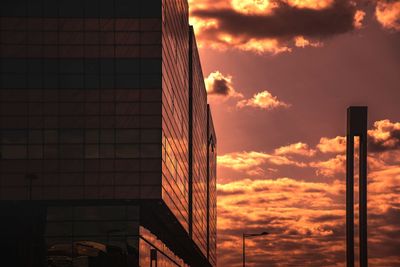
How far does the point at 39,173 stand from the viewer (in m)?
91.6

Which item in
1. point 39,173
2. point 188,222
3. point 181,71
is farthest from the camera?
point 188,222

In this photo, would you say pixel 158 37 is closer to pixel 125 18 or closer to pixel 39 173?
pixel 125 18

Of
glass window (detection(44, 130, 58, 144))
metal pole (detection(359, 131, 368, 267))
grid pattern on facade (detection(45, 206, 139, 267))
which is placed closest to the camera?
glass window (detection(44, 130, 58, 144))

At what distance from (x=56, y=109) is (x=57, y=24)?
8663mm

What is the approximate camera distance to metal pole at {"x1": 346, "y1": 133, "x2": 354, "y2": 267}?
176 meters

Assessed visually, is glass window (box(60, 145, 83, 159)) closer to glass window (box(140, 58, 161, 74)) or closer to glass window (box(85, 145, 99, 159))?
glass window (box(85, 145, 99, 159))

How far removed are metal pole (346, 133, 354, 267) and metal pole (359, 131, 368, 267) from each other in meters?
1.98

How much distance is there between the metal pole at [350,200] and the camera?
175587mm

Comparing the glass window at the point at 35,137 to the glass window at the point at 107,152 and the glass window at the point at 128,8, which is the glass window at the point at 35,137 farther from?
the glass window at the point at 128,8

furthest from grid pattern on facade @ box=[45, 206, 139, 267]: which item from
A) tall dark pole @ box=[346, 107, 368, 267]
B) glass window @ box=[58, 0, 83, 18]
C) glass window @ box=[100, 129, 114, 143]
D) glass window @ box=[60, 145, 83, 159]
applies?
tall dark pole @ box=[346, 107, 368, 267]

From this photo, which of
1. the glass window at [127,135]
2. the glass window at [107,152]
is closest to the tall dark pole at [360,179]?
the glass window at [127,135]

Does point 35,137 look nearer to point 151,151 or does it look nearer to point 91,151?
point 91,151

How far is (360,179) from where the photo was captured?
177 meters

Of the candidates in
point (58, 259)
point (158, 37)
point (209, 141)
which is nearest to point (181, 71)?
point (158, 37)
